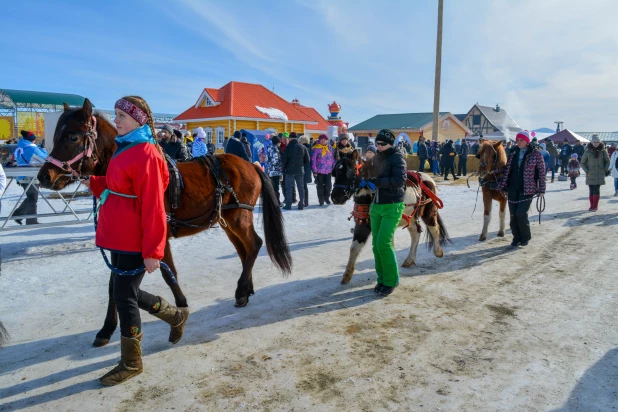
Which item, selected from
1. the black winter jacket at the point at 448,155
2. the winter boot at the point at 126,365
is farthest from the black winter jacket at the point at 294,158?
the black winter jacket at the point at 448,155

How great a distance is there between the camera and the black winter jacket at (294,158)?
10836 mm

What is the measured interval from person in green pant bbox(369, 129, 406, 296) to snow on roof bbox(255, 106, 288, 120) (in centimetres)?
2615

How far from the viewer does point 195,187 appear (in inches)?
160

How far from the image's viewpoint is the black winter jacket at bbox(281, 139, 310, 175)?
10836 mm

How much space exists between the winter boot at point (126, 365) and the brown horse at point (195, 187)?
715 mm

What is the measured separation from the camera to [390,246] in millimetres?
4758

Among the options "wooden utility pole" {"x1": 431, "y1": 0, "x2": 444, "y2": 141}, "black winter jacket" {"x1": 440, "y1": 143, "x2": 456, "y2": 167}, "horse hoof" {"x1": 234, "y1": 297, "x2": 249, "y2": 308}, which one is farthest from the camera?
"wooden utility pole" {"x1": 431, "y1": 0, "x2": 444, "y2": 141}

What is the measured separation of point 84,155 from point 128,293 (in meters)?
1.29

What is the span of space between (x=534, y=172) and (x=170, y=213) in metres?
6.04

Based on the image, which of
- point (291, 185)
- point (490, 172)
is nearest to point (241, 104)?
point (291, 185)

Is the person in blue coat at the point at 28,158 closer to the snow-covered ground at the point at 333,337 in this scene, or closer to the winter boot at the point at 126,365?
the snow-covered ground at the point at 333,337

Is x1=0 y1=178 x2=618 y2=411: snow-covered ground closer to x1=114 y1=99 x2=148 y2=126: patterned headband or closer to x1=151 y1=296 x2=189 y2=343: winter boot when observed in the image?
x1=151 y1=296 x2=189 y2=343: winter boot

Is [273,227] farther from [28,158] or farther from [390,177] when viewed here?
[28,158]

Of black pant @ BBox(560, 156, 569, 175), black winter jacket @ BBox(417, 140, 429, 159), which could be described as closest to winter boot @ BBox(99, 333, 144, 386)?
black winter jacket @ BBox(417, 140, 429, 159)
